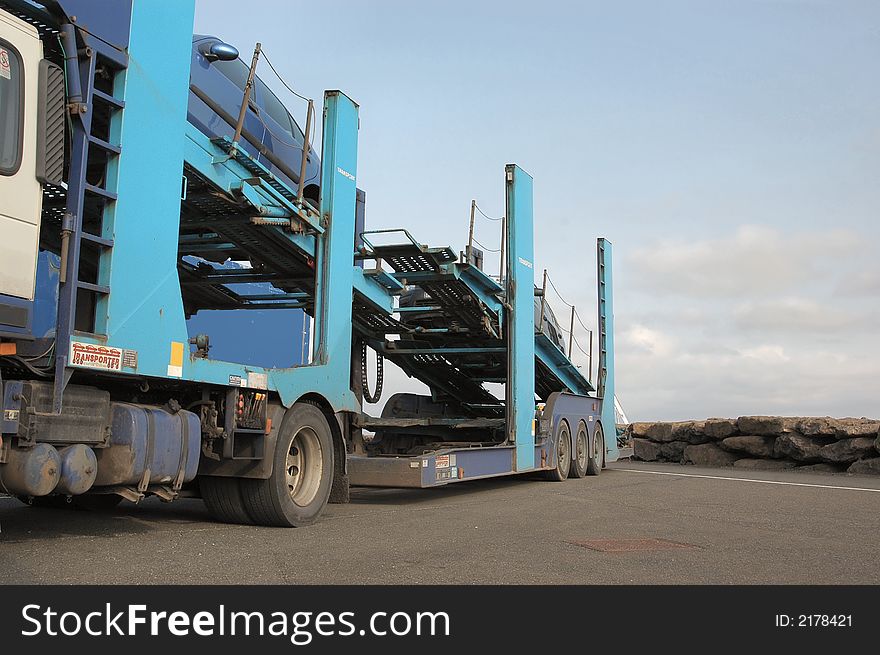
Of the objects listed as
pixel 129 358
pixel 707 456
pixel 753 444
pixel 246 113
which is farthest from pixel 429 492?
pixel 707 456

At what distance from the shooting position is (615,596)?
16.0 feet

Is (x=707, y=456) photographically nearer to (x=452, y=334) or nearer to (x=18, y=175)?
(x=452, y=334)

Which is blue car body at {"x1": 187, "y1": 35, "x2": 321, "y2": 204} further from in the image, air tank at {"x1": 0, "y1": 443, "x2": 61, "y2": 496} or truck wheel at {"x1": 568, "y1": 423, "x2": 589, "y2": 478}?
truck wheel at {"x1": 568, "y1": 423, "x2": 589, "y2": 478}

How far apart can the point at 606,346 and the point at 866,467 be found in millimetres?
6303

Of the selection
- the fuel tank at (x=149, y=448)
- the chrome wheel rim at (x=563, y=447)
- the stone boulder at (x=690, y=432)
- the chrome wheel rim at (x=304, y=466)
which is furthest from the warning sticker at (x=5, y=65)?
the stone boulder at (x=690, y=432)

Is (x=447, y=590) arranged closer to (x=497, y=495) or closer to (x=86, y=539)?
(x=86, y=539)

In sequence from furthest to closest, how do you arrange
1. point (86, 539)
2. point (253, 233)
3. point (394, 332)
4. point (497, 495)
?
1. point (394, 332)
2. point (497, 495)
3. point (253, 233)
4. point (86, 539)

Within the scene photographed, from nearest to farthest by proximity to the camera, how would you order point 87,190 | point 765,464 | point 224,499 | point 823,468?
point 87,190 → point 224,499 → point 823,468 → point 765,464

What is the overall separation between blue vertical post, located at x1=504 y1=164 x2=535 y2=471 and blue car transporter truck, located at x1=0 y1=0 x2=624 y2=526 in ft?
0.14

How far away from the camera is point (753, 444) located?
2034cm

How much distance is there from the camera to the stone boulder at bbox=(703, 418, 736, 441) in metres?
21.2

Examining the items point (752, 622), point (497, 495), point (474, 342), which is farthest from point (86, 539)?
point (474, 342)

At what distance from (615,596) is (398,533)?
3.01 metres

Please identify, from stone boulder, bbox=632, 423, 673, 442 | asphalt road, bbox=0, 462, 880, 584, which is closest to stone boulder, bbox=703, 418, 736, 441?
stone boulder, bbox=632, 423, 673, 442
